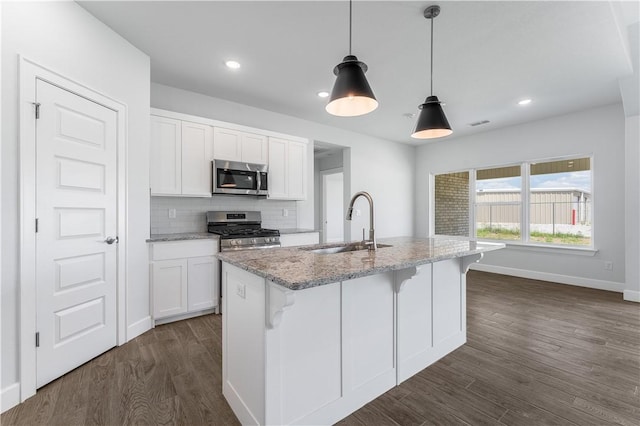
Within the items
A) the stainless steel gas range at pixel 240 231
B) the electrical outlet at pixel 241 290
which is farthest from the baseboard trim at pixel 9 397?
the stainless steel gas range at pixel 240 231

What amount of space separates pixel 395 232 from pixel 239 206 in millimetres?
3689

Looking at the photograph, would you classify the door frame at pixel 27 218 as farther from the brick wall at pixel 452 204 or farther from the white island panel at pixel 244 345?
the brick wall at pixel 452 204

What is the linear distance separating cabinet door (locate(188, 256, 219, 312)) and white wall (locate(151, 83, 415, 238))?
184 centimetres

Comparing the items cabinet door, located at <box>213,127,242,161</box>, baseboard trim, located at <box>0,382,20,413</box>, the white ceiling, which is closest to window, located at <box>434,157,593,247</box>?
the white ceiling

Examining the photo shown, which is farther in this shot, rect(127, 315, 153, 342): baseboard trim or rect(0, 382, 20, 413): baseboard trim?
rect(127, 315, 153, 342): baseboard trim

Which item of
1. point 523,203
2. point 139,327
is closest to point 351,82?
point 139,327

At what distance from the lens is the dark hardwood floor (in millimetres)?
1659

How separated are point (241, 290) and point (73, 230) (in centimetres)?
156

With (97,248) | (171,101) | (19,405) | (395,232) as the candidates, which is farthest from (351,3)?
(395,232)

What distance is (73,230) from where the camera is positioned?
2.14m

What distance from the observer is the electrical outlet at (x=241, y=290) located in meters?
1.53

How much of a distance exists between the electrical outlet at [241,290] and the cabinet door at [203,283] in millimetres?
1793

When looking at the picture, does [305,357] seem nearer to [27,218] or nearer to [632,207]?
[27,218]

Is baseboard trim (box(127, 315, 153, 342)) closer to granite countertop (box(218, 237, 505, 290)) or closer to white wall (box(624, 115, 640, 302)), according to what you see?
granite countertop (box(218, 237, 505, 290))
